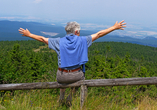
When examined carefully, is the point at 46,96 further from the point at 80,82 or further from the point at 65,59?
the point at 65,59

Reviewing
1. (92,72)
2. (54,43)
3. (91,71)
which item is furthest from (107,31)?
(91,71)

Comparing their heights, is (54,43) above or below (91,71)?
above

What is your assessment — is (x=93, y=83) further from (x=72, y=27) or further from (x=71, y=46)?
(x=72, y=27)

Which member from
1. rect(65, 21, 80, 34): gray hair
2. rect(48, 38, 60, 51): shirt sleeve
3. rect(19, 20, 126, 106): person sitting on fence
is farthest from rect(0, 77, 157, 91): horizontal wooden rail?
rect(65, 21, 80, 34): gray hair

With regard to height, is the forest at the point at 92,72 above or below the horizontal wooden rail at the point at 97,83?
below

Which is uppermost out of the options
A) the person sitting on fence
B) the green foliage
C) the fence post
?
the person sitting on fence

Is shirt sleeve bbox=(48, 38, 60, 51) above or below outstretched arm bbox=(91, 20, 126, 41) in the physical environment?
below

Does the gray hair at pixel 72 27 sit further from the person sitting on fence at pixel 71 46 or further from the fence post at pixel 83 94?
the fence post at pixel 83 94

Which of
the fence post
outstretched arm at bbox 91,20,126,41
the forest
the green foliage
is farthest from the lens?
the green foliage

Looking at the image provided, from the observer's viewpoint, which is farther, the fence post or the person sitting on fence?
the fence post

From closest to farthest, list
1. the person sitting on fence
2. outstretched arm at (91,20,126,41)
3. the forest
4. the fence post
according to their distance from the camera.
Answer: the person sitting on fence → outstretched arm at (91,20,126,41) → the fence post → the forest

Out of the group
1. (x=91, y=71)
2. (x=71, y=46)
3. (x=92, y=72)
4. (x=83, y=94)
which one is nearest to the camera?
(x=71, y=46)

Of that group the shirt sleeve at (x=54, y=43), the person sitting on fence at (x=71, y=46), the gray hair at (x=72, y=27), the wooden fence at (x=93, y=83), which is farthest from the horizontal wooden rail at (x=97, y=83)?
the gray hair at (x=72, y=27)

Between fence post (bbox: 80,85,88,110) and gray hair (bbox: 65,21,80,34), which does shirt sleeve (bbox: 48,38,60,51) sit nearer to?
gray hair (bbox: 65,21,80,34)
